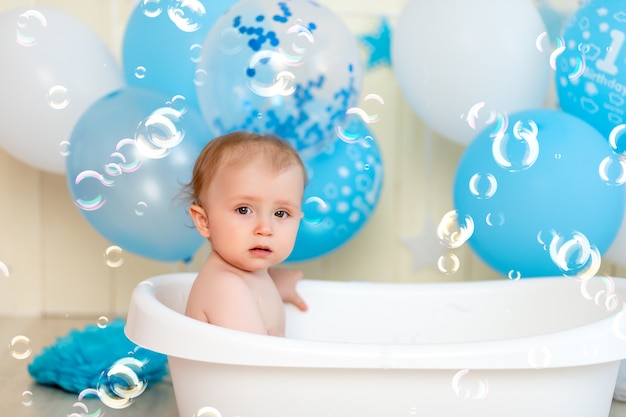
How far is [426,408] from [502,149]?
66 centimetres

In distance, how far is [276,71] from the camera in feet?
5.66

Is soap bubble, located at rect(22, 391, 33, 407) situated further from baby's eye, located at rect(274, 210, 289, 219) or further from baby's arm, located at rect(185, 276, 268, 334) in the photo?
baby's eye, located at rect(274, 210, 289, 219)

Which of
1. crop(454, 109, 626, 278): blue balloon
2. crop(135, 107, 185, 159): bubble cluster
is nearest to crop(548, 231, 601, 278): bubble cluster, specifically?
crop(454, 109, 626, 278): blue balloon

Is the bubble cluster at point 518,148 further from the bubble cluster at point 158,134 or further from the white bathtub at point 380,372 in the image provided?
the bubble cluster at point 158,134

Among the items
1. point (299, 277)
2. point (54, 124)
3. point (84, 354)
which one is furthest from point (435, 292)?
point (54, 124)

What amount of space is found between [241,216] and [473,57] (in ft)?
2.46

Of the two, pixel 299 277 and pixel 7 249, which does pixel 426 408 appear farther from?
pixel 7 249

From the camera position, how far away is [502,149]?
175cm

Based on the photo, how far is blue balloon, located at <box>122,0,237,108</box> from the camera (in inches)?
76.4

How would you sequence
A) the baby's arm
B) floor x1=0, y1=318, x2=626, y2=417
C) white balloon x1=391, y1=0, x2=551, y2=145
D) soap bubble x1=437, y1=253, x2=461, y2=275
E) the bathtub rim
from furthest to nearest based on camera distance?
1. soap bubble x1=437, y1=253, x2=461, y2=275
2. white balloon x1=391, y1=0, x2=551, y2=145
3. floor x1=0, y1=318, x2=626, y2=417
4. the baby's arm
5. the bathtub rim

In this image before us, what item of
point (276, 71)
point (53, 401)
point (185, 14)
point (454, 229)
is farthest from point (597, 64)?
point (53, 401)

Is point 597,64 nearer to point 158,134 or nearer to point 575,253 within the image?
point 575,253

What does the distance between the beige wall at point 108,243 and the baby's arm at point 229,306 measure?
3.20 feet

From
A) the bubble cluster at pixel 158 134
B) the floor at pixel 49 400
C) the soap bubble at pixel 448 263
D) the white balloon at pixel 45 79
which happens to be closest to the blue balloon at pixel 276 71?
the bubble cluster at pixel 158 134
